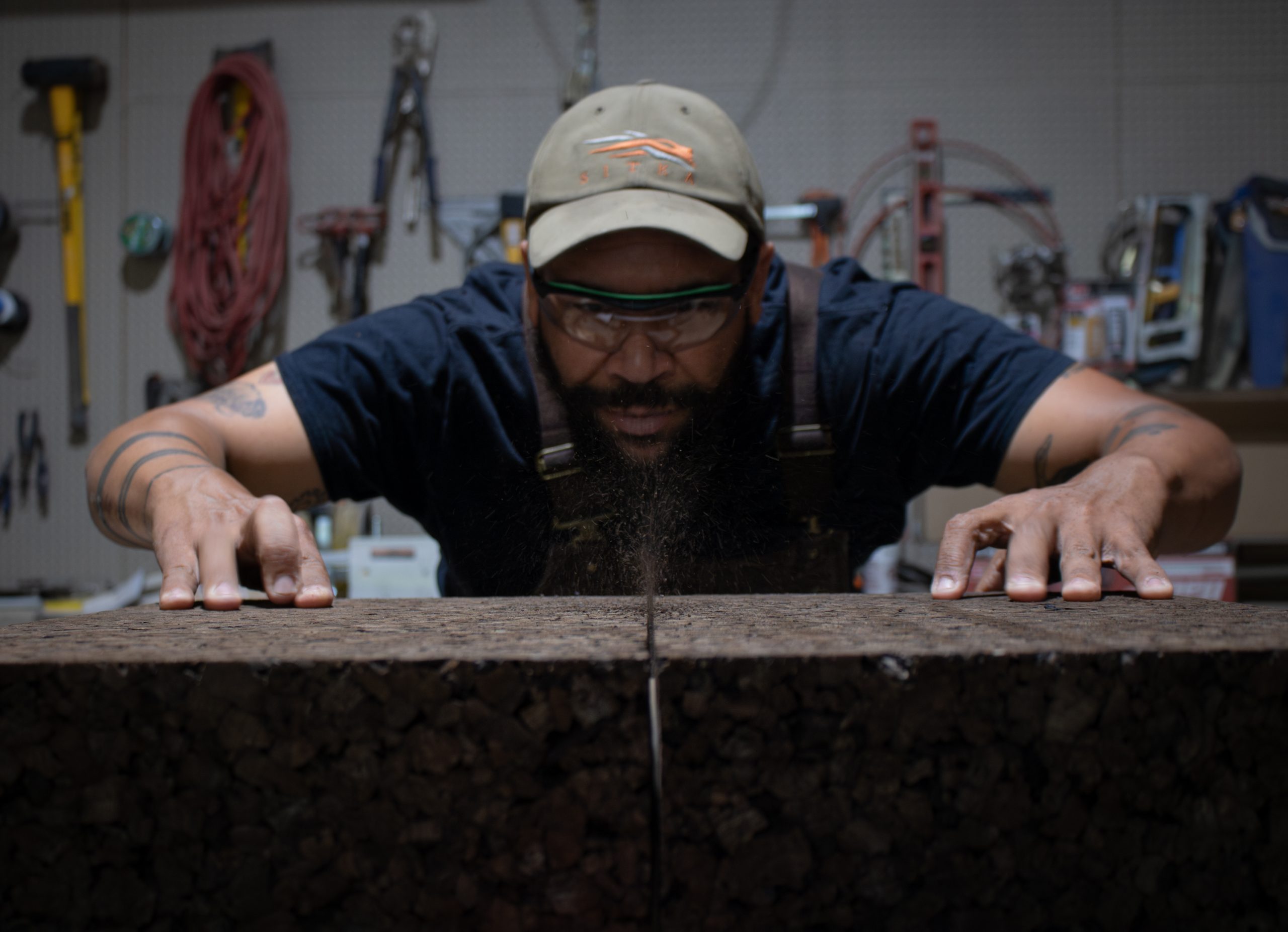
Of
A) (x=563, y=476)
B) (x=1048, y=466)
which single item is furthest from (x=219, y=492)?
(x=1048, y=466)

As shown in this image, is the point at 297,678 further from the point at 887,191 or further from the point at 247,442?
the point at 887,191

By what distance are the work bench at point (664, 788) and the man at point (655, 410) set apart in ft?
2.14

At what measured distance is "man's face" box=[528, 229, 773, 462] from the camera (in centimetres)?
112

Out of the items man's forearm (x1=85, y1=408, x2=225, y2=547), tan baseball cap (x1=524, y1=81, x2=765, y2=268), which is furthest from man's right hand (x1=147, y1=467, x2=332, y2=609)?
tan baseball cap (x1=524, y1=81, x2=765, y2=268)

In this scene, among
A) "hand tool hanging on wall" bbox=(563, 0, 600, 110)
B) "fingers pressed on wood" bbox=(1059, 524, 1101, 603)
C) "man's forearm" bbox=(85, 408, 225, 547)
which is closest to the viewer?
"fingers pressed on wood" bbox=(1059, 524, 1101, 603)

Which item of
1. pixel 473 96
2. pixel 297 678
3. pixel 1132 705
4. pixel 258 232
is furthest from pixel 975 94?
pixel 297 678

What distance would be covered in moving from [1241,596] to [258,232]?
3.15 metres

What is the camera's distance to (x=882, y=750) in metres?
0.46

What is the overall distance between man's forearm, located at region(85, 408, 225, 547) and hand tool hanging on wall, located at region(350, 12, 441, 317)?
1537mm

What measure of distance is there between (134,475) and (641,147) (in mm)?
827

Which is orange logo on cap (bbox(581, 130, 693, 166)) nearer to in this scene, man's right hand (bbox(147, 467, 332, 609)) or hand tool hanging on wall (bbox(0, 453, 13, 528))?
man's right hand (bbox(147, 467, 332, 609))

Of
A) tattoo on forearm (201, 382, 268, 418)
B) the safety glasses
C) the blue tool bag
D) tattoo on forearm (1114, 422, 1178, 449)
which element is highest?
the blue tool bag

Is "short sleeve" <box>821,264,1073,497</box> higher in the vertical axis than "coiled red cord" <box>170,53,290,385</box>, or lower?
lower

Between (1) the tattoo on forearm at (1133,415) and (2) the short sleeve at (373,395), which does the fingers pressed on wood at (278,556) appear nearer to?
(2) the short sleeve at (373,395)
